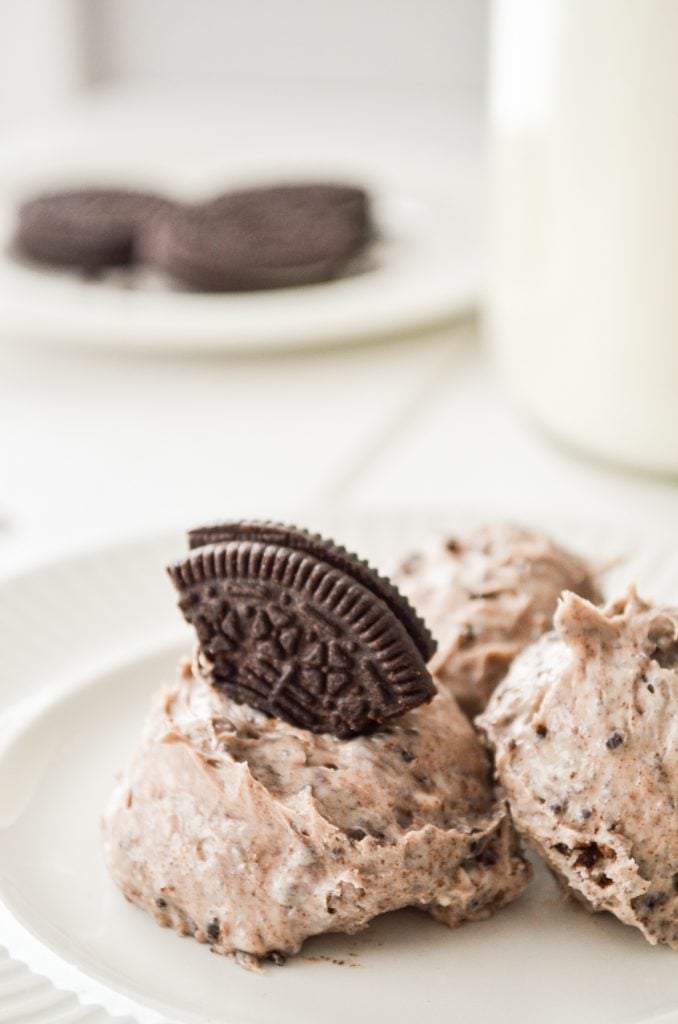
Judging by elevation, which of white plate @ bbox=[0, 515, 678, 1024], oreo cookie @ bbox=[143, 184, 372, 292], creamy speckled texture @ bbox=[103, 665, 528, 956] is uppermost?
oreo cookie @ bbox=[143, 184, 372, 292]

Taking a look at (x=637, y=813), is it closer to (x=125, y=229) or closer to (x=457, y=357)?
(x=457, y=357)

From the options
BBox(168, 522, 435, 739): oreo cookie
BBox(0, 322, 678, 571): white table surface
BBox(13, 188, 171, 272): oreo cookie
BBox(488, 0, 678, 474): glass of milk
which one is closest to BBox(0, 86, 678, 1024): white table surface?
BBox(0, 322, 678, 571): white table surface

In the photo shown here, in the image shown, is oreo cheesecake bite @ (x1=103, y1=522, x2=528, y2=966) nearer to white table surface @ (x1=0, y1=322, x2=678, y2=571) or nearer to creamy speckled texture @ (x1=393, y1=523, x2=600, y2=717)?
creamy speckled texture @ (x1=393, y1=523, x2=600, y2=717)

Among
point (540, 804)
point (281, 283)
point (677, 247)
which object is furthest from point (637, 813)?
point (281, 283)

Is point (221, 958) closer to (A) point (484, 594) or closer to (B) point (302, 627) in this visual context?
(B) point (302, 627)

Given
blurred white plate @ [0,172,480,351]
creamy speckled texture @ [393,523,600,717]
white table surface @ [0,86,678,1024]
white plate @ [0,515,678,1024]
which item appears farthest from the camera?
blurred white plate @ [0,172,480,351]

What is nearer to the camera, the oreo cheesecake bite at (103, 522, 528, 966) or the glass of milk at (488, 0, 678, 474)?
the oreo cheesecake bite at (103, 522, 528, 966)

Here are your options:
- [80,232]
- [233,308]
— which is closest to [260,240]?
[233,308]
